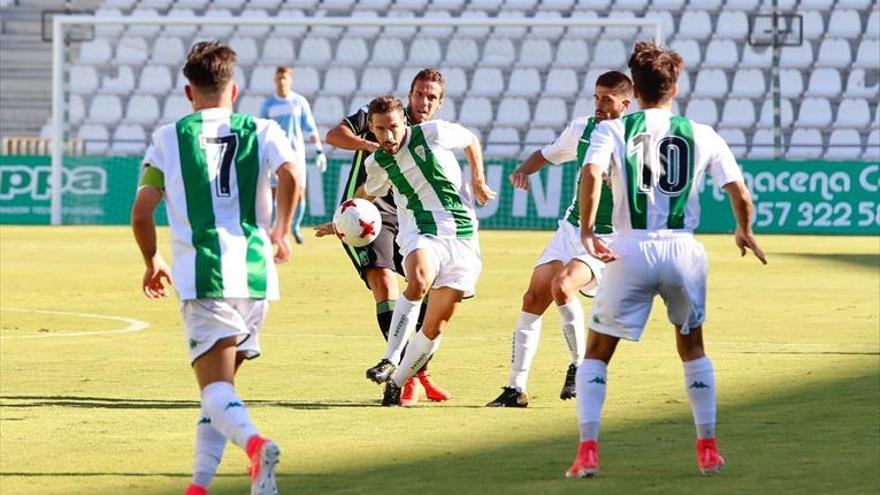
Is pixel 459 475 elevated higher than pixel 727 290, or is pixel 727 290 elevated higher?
pixel 459 475

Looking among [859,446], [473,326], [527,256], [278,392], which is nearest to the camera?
→ [859,446]

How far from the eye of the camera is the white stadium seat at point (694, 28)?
109 ft

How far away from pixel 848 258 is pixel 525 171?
14.4 metres

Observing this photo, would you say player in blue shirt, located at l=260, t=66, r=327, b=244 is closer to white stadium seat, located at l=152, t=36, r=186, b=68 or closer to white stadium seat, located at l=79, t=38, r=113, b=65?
white stadium seat, located at l=152, t=36, r=186, b=68

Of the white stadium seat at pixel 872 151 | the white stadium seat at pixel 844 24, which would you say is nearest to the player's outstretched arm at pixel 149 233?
the white stadium seat at pixel 872 151

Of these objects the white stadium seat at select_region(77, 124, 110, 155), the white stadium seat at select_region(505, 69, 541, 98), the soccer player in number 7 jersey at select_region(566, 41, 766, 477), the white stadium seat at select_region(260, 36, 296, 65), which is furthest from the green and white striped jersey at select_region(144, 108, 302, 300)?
the white stadium seat at select_region(260, 36, 296, 65)

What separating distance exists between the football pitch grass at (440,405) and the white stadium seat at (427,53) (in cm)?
1620

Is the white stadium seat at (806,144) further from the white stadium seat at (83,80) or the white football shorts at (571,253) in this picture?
the white football shorts at (571,253)

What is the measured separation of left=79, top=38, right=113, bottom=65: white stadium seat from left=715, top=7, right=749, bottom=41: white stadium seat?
37.6 ft

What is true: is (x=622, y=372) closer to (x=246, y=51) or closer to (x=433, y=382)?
(x=433, y=382)

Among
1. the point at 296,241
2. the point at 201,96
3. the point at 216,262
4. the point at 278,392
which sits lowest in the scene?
the point at 296,241

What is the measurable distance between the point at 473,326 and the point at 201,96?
8.24 metres

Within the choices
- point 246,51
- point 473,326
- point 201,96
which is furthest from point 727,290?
point 246,51

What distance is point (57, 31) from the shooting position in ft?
101
